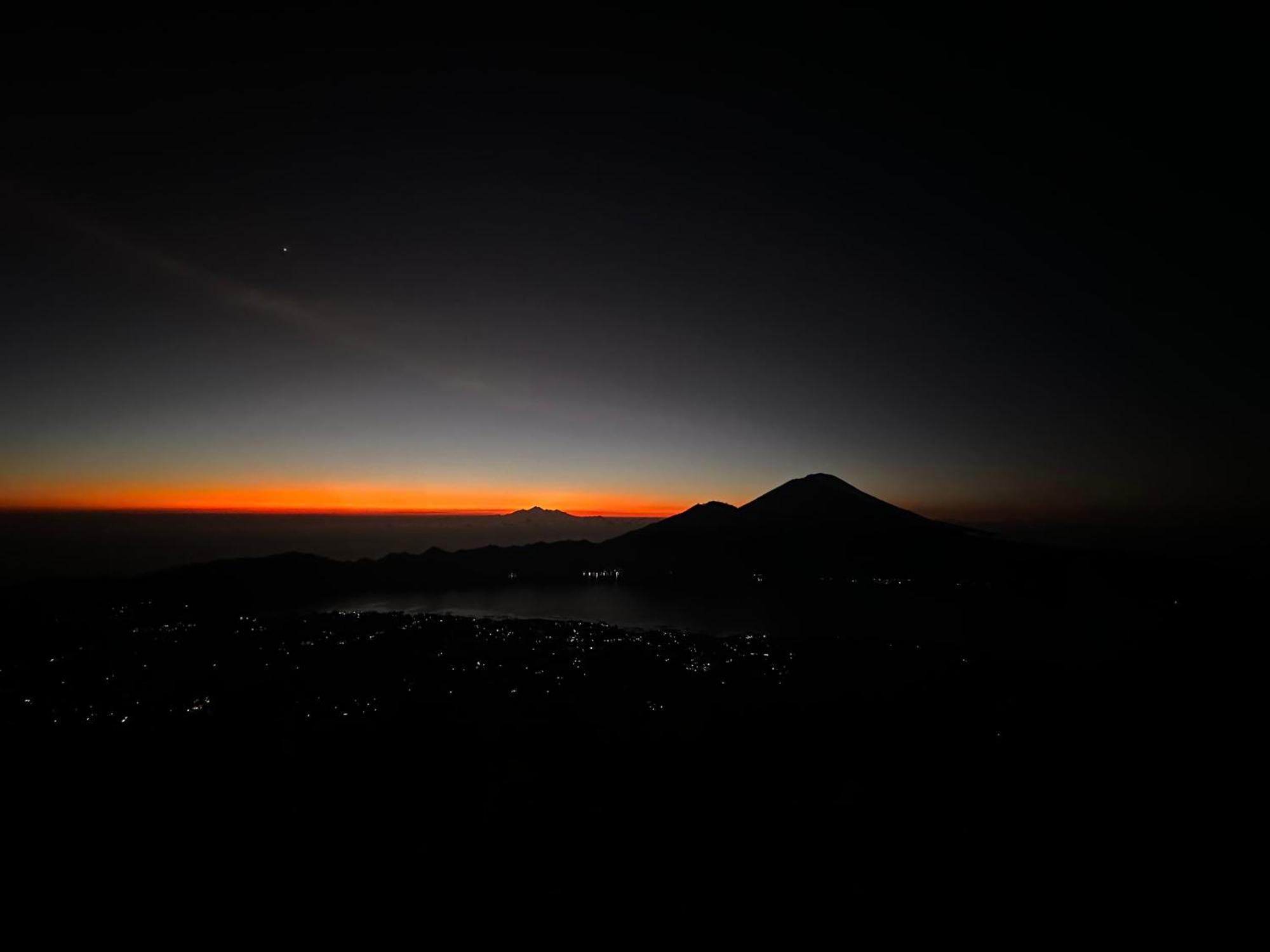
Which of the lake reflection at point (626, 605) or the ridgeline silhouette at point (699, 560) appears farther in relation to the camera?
the ridgeline silhouette at point (699, 560)

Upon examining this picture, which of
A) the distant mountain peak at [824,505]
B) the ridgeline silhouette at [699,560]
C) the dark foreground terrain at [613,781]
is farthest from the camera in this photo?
the distant mountain peak at [824,505]

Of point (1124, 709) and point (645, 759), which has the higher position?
point (1124, 709)

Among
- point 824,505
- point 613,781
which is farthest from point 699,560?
point 613,781

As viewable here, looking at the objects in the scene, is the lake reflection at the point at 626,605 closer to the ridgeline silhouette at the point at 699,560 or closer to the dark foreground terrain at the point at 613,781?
the ridgeline silhouette at the point at 699,560

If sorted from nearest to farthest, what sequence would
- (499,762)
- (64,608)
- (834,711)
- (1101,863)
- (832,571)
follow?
(1101,863), (499,762), (834,711), (64,608), (832,571)

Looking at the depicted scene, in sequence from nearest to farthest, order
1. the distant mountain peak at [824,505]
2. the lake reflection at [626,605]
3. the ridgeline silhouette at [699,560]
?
the lake reflection at [626,605] → the ridgeline silhouette at [699,560] → the distant mountain peak at [824,505]

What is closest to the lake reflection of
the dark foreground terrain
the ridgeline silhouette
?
the ridgeline silhouette

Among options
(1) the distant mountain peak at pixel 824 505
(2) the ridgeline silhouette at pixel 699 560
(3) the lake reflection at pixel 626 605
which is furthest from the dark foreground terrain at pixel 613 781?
(1) the distant mountain peak at pixel 824 505

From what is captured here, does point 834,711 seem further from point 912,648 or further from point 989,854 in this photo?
point 912,648

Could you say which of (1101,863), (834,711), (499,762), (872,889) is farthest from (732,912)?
(834,711)
